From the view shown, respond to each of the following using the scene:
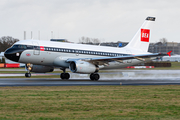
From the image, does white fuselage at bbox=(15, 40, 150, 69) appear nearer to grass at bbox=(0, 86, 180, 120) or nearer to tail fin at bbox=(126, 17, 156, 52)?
tail fin at bbox=(126, 17, 156, 52)

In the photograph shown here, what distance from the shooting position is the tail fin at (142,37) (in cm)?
4000

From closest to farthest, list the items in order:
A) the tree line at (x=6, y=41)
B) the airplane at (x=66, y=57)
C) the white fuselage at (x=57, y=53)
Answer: the airplane at (x=66, y=57)
the white fuselage at (x=57, y=53)
the tree line at (x=6, y=41)

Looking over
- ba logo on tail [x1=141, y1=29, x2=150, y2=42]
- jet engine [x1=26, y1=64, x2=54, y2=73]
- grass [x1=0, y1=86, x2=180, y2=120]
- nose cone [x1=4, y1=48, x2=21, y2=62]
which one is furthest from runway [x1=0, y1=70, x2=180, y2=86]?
grass [x1=0, y1=86, x2=180, y2=120]

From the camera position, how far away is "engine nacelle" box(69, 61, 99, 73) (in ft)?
101

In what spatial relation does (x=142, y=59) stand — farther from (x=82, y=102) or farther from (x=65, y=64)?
(x=82, y=102)

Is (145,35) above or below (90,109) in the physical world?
above

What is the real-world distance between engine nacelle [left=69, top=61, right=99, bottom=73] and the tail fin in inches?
386

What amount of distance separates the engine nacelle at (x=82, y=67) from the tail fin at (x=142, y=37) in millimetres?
9817

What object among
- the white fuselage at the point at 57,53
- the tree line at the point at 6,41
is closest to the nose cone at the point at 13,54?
the white fuselage at the point at 57,53

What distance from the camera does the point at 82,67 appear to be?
30969mm

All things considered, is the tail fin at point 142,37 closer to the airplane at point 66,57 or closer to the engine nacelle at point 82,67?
the airplane at point 66,57

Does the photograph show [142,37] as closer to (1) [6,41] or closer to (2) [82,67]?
(2) [82,67]

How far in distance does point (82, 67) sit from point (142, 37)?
13069 mm

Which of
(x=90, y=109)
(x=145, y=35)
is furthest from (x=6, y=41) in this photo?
(x=90, y=109)
